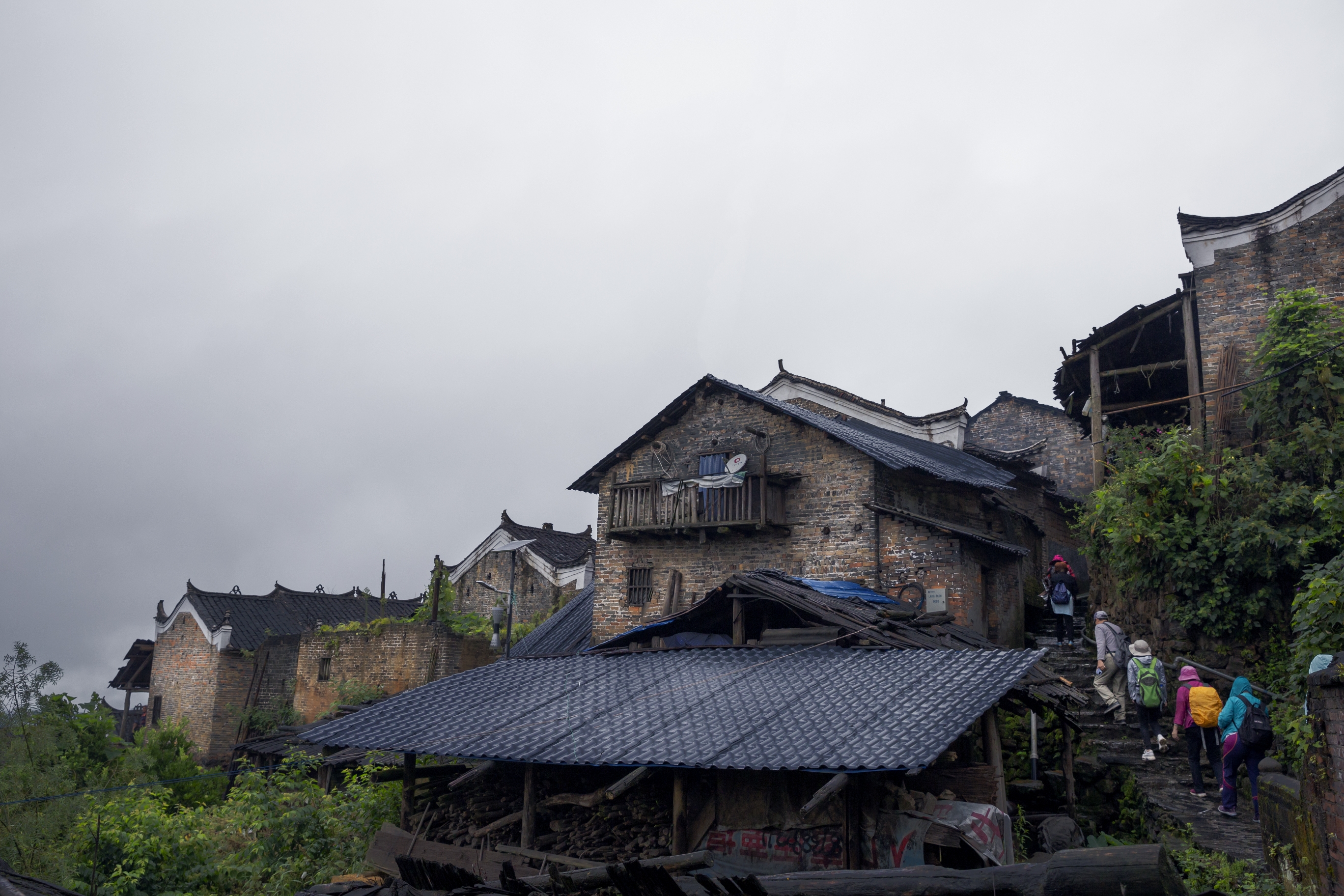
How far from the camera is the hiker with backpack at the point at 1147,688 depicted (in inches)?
445

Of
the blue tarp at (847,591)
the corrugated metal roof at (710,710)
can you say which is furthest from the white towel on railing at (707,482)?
the corrugated metal roof at (710,710)

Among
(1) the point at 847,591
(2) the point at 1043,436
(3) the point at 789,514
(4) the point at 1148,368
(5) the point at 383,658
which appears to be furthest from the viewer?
(2) the point at 1043,436

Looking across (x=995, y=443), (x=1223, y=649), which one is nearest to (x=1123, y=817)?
(x=1223, y=649)

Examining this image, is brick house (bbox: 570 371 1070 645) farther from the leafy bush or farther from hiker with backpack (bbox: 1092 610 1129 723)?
the leafy bush

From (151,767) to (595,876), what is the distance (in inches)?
732

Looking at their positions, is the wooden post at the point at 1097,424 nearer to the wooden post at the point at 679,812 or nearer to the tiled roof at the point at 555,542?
the wooden post at the point at 679,812

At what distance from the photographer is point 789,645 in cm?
1177

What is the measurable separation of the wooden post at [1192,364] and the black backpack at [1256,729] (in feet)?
23.3

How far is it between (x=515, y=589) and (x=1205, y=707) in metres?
25.6

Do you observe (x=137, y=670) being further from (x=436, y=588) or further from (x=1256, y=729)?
(x=1256, y=729)

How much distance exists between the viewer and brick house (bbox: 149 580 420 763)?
2830 cm

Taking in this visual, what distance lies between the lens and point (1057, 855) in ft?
11.7

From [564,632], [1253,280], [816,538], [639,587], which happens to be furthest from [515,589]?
[1253,280]

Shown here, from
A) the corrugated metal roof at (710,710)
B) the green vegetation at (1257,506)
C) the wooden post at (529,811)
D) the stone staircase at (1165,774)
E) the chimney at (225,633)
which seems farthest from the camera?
the chimney at (225,633)
